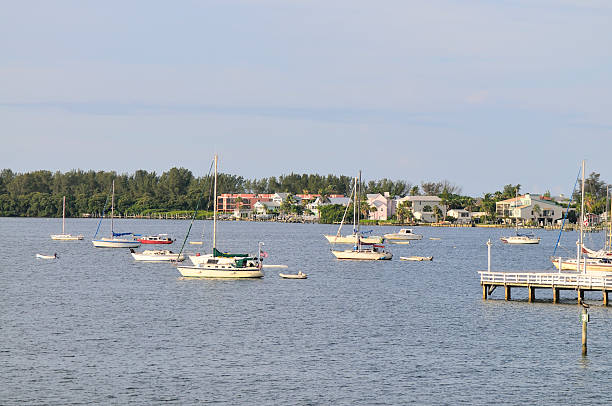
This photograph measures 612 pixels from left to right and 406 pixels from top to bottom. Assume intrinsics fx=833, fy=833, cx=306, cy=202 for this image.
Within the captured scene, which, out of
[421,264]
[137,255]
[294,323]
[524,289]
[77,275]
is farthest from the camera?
[421,264]

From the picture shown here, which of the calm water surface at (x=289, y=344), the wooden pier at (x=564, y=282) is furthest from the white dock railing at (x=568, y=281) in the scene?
the calm water surface at (x=289, y=344)

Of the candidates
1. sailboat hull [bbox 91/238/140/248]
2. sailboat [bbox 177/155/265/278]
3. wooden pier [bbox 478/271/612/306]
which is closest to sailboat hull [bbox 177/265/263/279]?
sailboat [bbox 177/155/265/278]

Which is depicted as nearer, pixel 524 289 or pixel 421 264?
pixel 524 289

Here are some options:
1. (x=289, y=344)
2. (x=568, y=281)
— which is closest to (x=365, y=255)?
(x=568, y=281)

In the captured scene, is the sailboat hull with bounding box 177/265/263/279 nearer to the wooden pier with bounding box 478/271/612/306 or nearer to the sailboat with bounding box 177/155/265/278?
the sailboat with bounding box 177/155/265/278

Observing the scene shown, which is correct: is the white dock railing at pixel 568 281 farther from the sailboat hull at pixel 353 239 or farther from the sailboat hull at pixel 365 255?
the sailboat hull at pixel 353 239

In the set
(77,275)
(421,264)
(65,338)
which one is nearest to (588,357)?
(65,338)

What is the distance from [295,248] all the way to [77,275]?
68.8m

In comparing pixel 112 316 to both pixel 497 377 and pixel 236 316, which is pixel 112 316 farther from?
pixel 497 377

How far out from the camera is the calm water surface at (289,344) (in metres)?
40.8

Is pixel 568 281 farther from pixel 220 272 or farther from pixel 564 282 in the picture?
pixel 220 272

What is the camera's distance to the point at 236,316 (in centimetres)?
6331

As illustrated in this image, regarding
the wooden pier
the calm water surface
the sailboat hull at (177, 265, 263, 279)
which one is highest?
the wooden pier

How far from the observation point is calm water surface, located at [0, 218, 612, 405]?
134 ft
